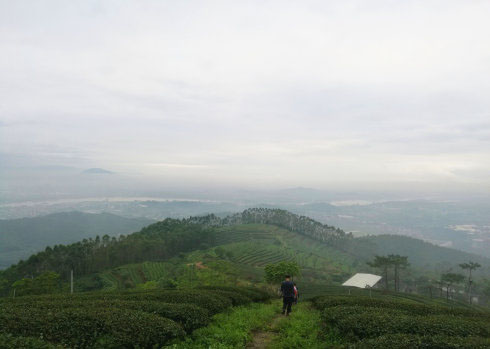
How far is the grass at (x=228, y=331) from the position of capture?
9.84 meters

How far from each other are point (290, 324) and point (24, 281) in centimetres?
5650

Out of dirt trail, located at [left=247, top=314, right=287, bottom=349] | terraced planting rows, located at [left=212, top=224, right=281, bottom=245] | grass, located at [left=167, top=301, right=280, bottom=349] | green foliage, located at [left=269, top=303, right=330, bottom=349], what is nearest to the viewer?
grass, located at [left=167, top=301, right=280, bottom=349]

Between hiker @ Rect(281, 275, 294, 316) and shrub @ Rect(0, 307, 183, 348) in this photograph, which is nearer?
shrub @ Rect(0, 307, 183, 348)

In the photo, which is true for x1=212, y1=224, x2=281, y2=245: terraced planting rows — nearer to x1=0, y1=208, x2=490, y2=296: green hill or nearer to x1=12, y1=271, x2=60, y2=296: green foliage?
x1=0, y1=208, x2=490, y2=296: green hill

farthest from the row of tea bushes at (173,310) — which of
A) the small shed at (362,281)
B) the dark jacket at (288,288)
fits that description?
the small shed at (362,281)

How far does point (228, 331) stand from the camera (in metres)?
11.3

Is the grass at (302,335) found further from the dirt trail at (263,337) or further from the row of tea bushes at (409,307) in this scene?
the row of tea bushes at (409,307)

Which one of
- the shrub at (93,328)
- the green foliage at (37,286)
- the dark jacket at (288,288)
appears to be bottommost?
the green foliage at (37,286)

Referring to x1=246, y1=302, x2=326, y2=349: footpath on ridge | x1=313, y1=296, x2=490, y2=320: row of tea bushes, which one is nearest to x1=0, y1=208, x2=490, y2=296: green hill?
x1=313, y1=296, x2=490, y2=320: row of tea bushes

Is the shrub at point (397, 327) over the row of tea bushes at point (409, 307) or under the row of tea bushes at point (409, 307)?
over

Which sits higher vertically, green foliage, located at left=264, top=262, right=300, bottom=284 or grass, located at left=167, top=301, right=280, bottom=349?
grass, located at left=167, top=301, right=280, bottom=349

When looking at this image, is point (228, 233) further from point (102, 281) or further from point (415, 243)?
point (415, 243)

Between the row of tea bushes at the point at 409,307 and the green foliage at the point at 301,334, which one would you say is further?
the row of tea bushes at the point at 409,307

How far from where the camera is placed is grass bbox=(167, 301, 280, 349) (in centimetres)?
984
